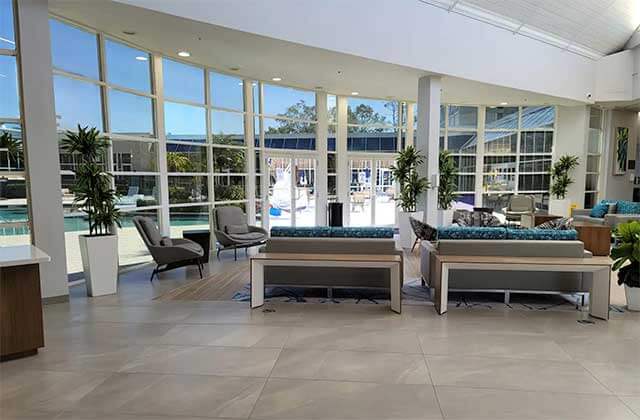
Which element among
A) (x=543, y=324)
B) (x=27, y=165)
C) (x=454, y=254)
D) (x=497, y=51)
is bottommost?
(x=543, y=324)

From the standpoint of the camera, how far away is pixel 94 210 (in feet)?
17.3

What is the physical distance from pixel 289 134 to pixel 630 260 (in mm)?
7424

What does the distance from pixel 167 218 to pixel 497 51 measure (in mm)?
7671

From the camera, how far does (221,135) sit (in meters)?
8.60

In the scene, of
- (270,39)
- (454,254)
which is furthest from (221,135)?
(454,254)

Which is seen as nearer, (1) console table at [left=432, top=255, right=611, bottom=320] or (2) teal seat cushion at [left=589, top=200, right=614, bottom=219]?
(1) console table at [left=432, top=255, right=611, bottom=320]

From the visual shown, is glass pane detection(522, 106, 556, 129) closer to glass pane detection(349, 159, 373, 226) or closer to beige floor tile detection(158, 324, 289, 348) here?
glass pane detection(349, 159, 373, 226)

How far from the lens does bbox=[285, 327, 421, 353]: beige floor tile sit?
3.67 meters

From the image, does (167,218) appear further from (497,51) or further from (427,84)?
(497,51)

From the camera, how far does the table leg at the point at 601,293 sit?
4348 mm

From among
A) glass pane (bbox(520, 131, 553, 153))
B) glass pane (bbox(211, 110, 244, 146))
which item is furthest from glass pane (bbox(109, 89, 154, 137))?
glass pane (bbox(520, 131, 553, 153))

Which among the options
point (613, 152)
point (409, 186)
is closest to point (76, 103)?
point (409, 186)

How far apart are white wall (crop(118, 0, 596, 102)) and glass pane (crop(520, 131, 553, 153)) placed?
6.88ft

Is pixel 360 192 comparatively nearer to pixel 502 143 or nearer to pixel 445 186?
pixel 445 186
